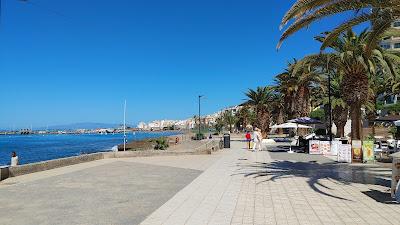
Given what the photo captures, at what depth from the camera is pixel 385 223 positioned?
6.99m

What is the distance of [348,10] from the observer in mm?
10719

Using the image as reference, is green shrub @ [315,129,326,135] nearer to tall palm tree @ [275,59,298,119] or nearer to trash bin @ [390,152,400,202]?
tall palm tree @ [275,59,298,119]

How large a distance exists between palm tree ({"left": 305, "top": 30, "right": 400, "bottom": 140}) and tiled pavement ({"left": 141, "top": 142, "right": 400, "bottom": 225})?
827cm

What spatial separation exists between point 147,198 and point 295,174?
21.0 ft

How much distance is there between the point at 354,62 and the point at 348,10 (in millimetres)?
11204

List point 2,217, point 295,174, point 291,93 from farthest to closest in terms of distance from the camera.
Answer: point 291,93 < point 295,174 < point 2,217

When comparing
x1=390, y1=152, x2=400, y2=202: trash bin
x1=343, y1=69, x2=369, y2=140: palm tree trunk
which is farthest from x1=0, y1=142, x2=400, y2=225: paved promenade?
x1=343, y1=69, x2=369, y2=140: palm tree trunk

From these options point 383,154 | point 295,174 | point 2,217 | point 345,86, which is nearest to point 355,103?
point 345,86

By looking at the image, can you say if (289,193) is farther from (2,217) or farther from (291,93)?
(291,93)

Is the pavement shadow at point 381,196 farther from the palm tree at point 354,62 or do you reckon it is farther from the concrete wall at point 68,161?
the palm tree at point 354,62

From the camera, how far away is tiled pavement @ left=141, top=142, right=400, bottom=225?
740 cm

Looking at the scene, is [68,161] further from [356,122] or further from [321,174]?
[356,122]

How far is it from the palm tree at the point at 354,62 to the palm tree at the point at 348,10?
9.30 meters

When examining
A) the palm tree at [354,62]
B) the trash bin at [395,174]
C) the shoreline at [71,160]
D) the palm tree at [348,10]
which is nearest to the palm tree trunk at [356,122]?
the palm tree at [354,62]
